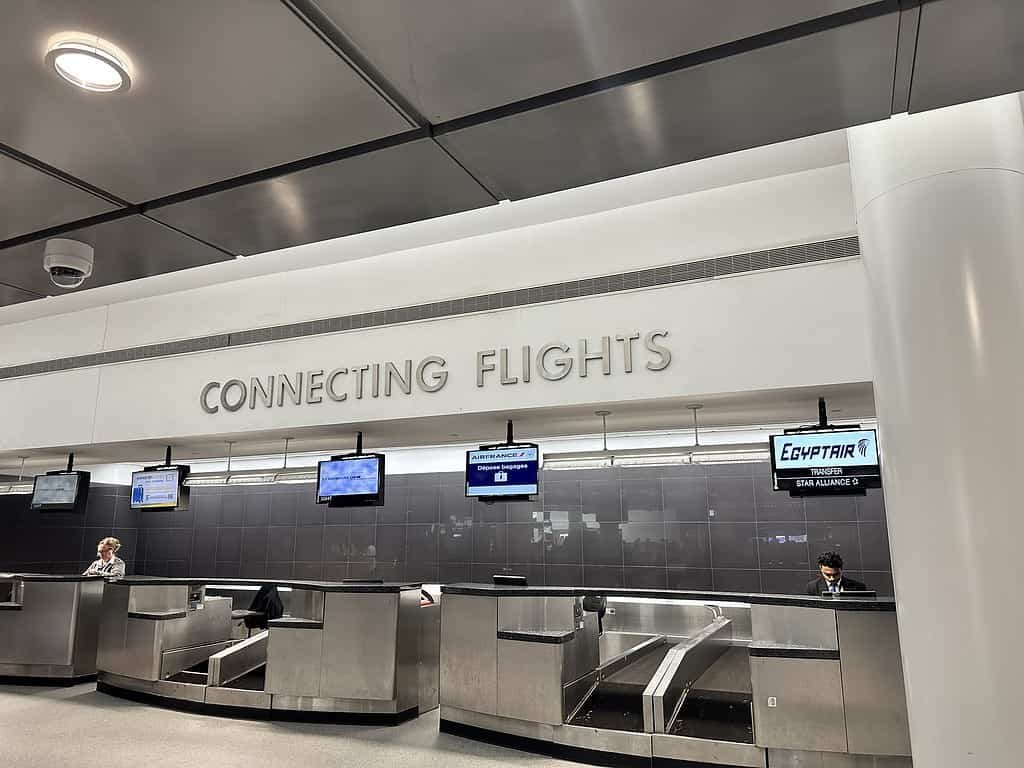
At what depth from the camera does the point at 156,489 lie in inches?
364

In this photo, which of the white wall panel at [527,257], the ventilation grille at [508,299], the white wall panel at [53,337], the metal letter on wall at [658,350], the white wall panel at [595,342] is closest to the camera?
the white wall panel at [595,342]

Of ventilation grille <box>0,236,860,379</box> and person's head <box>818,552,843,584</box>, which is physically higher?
ventilation grille <box>0,236,860,379</box>

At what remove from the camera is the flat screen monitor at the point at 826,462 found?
6.02 meters

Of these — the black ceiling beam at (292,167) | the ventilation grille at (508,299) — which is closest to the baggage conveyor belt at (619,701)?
the ventilation grille at (508,299)

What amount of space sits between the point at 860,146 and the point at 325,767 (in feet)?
18.5

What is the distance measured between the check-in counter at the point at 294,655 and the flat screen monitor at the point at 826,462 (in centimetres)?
377

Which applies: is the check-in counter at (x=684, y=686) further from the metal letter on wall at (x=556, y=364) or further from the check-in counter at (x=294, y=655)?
the metal letter on wall at (x=556, y=364)

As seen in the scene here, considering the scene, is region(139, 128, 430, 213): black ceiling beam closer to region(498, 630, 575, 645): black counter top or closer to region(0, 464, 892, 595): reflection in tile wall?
region(498, 630, 575, 645): black counter top

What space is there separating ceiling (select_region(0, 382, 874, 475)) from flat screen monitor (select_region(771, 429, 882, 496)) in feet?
1.16

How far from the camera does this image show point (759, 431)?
10.0 m

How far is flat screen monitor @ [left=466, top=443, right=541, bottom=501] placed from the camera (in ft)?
23.8

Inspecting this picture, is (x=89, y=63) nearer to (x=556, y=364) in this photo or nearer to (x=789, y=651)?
(x=556, y=364)

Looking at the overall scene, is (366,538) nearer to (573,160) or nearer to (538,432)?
(538,432)

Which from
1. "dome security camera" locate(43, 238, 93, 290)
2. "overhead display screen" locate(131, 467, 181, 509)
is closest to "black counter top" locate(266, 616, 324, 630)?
"overhead display screen" locate(131, 467, 181, 509)
